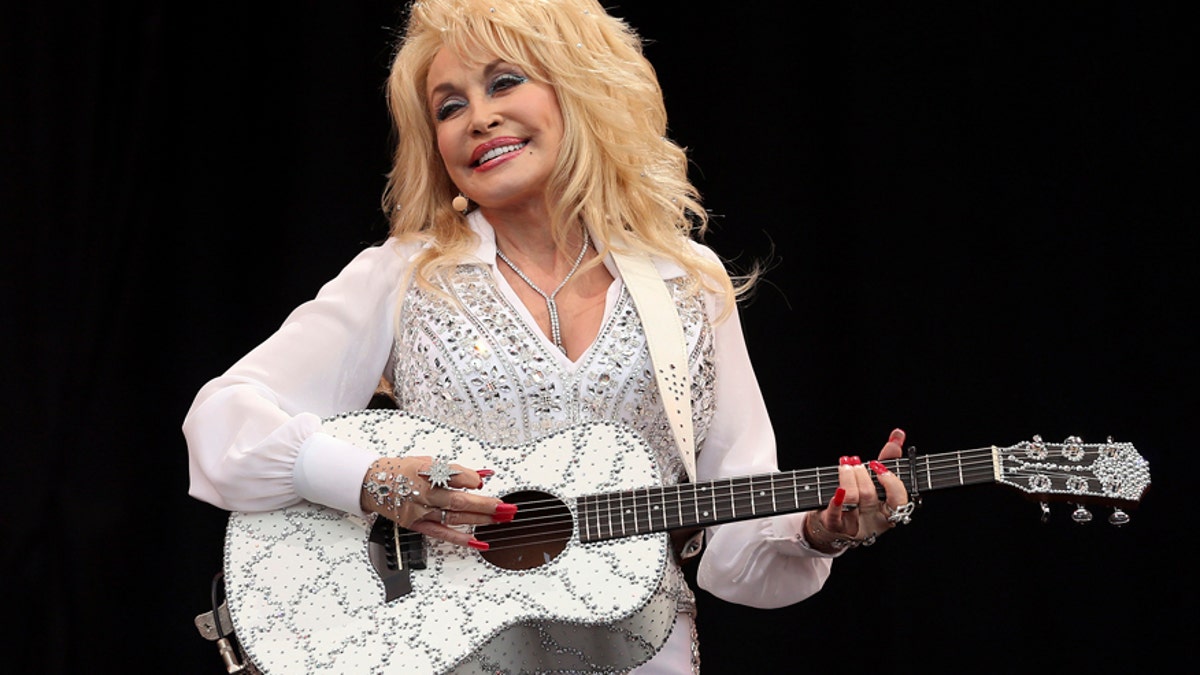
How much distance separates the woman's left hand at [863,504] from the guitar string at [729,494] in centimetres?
2

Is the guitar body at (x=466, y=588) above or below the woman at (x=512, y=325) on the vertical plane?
below

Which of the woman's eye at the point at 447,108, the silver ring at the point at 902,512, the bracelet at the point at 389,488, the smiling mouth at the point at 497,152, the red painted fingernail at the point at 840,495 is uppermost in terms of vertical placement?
the woman's eye at the point at 447,108

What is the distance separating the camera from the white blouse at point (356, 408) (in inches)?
84.9

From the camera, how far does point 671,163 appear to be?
8.71 ft

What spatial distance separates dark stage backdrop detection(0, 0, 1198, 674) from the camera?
304 centimetres

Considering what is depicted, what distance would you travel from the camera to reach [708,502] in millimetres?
2078

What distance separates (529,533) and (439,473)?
18cm

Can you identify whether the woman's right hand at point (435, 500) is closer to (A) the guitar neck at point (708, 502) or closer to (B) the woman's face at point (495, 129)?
(A) the guitar neck at point (708, 502)

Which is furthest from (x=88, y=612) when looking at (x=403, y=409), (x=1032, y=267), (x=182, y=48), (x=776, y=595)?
(x=1032, y=267)

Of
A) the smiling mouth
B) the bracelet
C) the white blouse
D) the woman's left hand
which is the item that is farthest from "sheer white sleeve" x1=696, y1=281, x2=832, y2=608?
the bracelet

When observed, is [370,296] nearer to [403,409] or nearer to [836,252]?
[403,409]

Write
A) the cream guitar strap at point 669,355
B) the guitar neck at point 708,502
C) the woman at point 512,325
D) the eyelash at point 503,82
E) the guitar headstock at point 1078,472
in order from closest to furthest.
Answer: the guitar headstock at point 1078,472
the guitar neck at point 708,502
the woman at point 512,325
the cream guitar strap at point 669,355
the eyelash at point 503,82

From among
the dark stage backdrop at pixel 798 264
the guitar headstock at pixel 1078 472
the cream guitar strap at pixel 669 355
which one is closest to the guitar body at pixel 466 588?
the cream guitar strap at pixel 669 355

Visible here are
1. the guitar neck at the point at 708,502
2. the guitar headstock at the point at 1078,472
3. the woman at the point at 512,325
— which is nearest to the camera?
the guitar headstock at the point at 1078,472
